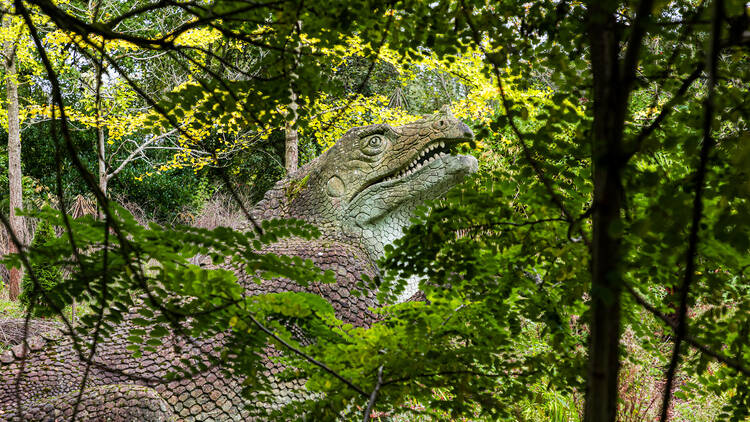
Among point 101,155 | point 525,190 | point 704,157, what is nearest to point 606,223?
point 704,157

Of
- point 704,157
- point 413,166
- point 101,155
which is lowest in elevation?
point 101,155

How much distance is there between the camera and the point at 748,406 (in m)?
1.64

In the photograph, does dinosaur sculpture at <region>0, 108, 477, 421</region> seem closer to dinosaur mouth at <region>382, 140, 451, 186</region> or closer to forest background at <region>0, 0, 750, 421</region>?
dinosaur mouth at <region>382, 140, 451, 186</region>

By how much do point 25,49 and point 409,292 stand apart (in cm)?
918

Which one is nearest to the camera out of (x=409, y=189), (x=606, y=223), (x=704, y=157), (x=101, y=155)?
(x=704, y=157)

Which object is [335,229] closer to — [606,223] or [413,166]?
[413,166]

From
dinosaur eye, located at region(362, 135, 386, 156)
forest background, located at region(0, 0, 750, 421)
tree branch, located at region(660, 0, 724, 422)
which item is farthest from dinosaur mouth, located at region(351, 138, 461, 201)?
tree branch, located at region(660, 0, 724, 422)

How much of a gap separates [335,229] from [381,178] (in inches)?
21.8

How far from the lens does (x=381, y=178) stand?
418cm

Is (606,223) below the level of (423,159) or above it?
below

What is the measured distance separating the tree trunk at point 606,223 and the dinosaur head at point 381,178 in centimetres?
322

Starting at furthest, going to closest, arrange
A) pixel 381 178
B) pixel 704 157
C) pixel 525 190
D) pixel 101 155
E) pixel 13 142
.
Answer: pixel 13 142
pixel 381 178
pixel 525 190
pixel 101 155
pixel 704 157

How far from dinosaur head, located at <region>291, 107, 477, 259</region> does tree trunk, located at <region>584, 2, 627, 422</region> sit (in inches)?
127

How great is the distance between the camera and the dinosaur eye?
4184 millimetres
